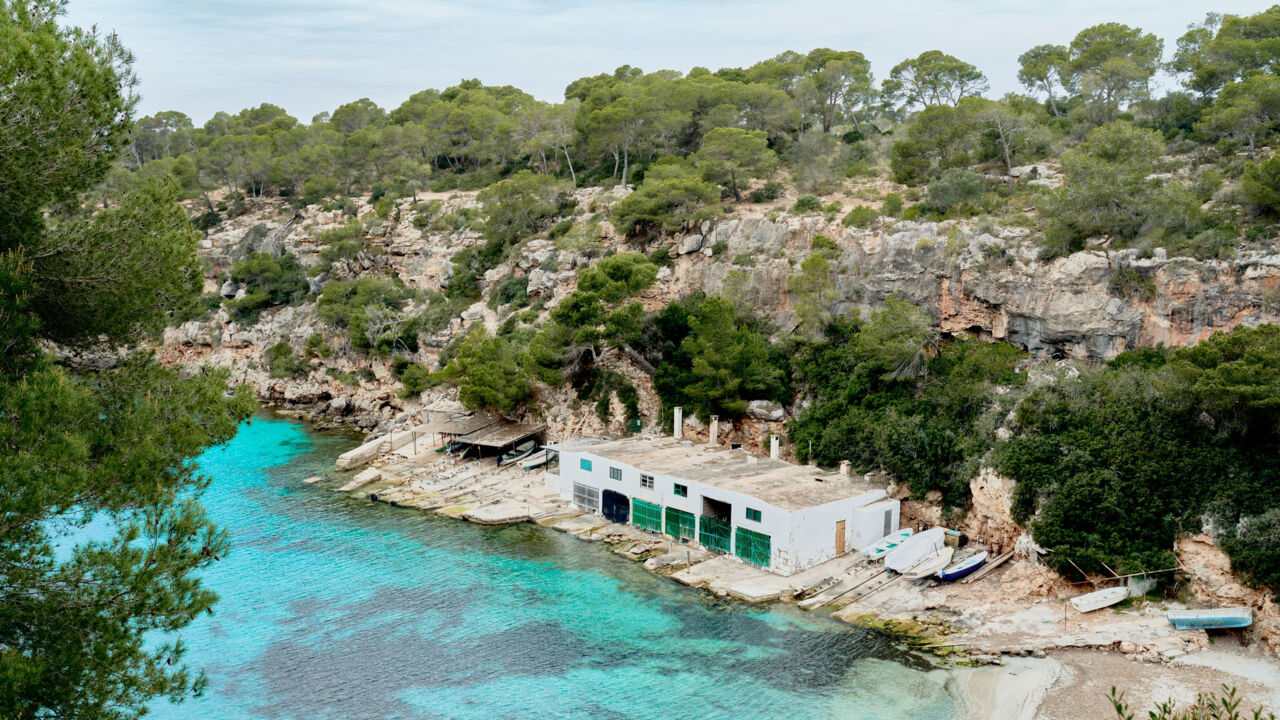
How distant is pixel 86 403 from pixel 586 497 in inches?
932

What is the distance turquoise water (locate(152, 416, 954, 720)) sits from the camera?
20.5 metres

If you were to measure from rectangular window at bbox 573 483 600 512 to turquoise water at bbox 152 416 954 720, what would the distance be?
258 cm

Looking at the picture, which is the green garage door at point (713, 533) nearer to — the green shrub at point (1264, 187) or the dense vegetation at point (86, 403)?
the dense vegetation at point (86, 403)

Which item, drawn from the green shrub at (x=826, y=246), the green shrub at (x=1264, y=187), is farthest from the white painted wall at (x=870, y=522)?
the green shrub at (x=1264, y=187)

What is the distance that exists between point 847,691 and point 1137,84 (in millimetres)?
44873

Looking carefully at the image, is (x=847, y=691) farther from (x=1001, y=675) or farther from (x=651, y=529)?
(x=651, y=529)

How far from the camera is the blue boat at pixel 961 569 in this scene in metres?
26.1

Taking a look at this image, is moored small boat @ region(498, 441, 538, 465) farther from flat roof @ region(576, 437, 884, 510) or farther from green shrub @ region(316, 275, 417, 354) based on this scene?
green shrub @ region(316, 275, 417, 354)

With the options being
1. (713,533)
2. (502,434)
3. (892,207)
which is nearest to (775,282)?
(892,207)

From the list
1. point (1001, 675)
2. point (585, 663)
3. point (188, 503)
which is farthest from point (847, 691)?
point (188, 503)

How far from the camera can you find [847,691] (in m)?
20.7

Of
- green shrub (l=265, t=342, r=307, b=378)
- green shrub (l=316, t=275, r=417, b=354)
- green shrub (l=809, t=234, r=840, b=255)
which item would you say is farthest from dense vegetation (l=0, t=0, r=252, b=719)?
green shrub (l=265, t=342, r=307, b=378)

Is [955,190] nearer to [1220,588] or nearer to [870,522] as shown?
[870,522]

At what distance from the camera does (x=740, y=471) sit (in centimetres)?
3117
